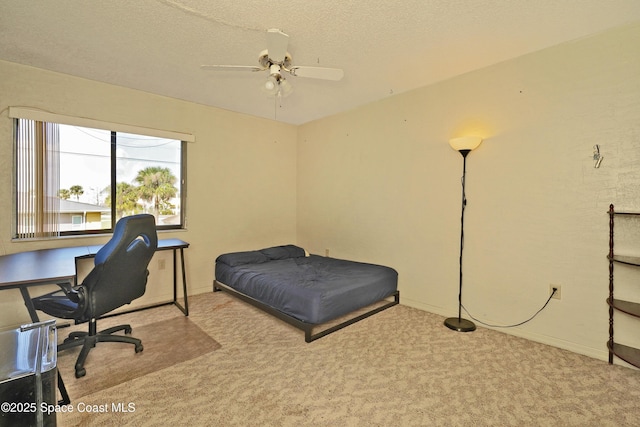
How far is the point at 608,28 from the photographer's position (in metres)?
2.31

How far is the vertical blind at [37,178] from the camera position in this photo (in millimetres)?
2883

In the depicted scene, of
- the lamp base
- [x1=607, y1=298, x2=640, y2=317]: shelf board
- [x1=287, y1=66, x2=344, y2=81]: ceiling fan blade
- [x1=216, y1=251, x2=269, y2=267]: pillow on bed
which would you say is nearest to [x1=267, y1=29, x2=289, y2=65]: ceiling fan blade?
[x1=287, y1=66, x2=344, y2=81]: ceiling fan blade

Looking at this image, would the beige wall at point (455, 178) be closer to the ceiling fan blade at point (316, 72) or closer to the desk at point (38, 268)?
the desk at point (38, 268)

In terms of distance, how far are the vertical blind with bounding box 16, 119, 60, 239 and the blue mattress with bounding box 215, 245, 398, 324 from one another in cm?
185

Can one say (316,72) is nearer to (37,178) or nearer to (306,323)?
(306,323)

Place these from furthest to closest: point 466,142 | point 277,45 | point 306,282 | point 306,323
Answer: point 306,282
point 466,142
point 306,323
point 277,45

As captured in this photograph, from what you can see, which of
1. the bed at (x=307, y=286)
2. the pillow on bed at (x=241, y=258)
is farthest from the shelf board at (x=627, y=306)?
the pillow on bed at (x=241, y=258)

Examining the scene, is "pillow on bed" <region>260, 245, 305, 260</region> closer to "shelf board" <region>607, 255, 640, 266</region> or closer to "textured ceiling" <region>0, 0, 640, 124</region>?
"textured ceiling" <region>0, 0, 640, 124</region>

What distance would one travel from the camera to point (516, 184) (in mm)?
2809

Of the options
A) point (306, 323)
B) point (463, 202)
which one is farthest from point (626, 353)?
point (306, 323)

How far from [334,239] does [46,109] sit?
11.9 ft

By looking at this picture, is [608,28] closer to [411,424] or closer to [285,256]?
[411,424]

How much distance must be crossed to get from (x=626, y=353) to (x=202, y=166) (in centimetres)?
459

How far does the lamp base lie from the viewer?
2883 millimetres
